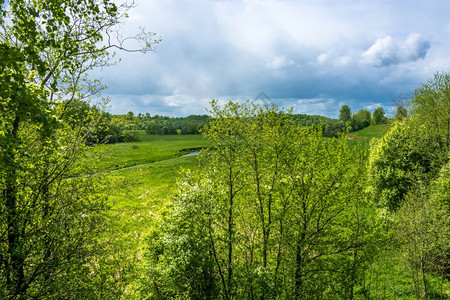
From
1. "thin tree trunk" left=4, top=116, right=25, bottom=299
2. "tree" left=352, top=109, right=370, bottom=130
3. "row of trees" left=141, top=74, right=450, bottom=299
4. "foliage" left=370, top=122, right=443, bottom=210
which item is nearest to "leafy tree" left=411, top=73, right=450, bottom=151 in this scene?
"foliage" left=370, top=122, right=443, bottom=210

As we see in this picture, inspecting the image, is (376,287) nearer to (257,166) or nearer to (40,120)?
(257,166)

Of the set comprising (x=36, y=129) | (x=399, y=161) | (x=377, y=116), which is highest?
(x=377, y=116)

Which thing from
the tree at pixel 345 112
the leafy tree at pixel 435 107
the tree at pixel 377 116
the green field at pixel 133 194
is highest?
the tree at pixel 345 112

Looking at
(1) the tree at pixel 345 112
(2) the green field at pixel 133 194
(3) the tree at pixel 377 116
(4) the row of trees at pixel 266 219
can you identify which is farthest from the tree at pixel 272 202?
(1) the tree at pixel 345 112

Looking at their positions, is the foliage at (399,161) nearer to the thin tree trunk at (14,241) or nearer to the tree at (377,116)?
the thin tree trunk at (14,241)

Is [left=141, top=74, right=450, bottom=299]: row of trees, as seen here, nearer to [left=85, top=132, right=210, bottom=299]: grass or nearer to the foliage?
[left=85, top=132, right=210, bottom=299]: grass

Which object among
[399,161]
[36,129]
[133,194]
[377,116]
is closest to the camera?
[36,129]

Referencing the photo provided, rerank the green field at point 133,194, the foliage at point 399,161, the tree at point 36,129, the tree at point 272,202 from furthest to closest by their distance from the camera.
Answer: the foliage at point 399,161
the green field at point 133,194
the tree at point 272,202
the tree at point 36,129

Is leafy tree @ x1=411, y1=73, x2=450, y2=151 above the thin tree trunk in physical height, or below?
above

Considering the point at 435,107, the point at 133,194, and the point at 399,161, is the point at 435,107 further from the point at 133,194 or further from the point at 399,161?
the point at 133,194

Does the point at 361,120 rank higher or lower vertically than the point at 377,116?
lower

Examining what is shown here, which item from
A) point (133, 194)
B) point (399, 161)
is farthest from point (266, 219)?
point (399, 161)

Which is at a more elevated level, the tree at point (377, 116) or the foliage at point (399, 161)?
the tree at point (377, 116)

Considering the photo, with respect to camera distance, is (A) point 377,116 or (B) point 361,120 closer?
(A) point 377,116
